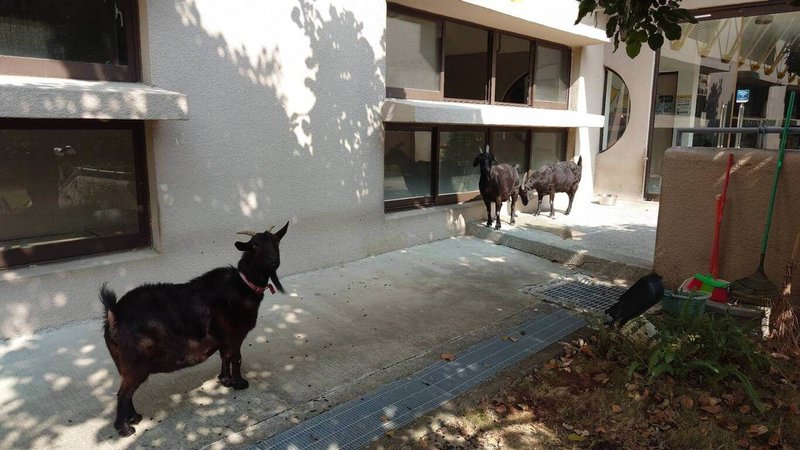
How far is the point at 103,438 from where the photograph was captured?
3.34 metres

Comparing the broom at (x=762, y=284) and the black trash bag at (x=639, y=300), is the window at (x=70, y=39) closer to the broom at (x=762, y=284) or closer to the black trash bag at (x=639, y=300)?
the black trash bag at (x=639, y=300)

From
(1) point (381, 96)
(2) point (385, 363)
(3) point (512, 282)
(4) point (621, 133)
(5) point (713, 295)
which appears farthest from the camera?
(4) point (621, 133)

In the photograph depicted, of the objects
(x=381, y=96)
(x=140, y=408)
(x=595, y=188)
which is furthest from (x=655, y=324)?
(x=595, y=188)

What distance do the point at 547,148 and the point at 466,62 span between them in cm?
301

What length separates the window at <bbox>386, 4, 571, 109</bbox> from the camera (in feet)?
27.2

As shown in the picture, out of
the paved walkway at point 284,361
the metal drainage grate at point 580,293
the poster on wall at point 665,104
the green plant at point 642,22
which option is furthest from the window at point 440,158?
the green plant at point 642,22

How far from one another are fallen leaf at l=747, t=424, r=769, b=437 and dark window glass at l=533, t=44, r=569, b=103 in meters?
8.24

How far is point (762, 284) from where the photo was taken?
548cm

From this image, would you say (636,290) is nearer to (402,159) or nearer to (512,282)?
(512,282)

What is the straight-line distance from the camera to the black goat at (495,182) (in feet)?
29.0

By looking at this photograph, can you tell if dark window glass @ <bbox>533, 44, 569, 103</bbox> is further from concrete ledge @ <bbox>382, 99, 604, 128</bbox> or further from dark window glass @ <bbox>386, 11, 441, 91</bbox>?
dark window glass @ <bbox>386, 11, 441, 91</bbox>

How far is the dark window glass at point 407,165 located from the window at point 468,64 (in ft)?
2.12

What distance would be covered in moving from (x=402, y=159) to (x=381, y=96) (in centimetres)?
122

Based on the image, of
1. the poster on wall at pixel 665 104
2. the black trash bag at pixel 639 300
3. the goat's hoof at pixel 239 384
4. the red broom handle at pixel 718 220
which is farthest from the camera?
the poster on wall at pixel 665 104
